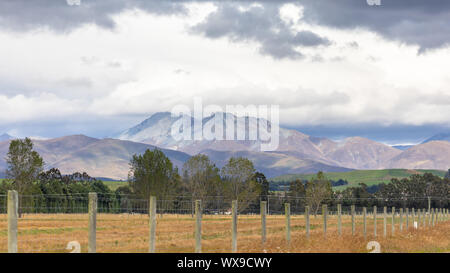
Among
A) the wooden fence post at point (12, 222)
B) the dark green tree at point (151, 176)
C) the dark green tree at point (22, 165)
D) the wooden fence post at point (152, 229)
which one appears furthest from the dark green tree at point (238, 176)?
the wooden fence post at point (12, 222)

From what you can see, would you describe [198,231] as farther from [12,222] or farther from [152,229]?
[12,222]

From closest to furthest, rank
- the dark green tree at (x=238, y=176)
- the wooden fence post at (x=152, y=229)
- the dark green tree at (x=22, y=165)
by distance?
1. the wooden fence post at (x=152, y=229)
2. the dark green tree at (x=22, y=165)
3. the dark green tree at (x=238, y=176)

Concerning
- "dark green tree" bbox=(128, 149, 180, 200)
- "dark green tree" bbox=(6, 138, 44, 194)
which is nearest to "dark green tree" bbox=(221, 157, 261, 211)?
"dark green tree" bbox=(128, 149, 180, 200)

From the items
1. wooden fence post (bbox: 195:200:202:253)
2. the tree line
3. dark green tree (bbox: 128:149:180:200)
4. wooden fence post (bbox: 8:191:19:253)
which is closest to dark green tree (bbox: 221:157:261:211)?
the tree line

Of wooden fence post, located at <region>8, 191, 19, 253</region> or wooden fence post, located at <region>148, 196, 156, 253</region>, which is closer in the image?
wooden fence post, located at <region>8, 191, 19, 253</region>

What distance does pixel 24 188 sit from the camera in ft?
282

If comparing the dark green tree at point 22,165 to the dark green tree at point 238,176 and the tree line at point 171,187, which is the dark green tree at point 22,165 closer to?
the tree line at point 171,187

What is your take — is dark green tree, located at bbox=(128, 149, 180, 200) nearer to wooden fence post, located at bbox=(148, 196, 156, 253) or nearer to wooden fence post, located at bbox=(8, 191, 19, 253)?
wooden fence post, located at bbox=(148, 196, 156, 253)

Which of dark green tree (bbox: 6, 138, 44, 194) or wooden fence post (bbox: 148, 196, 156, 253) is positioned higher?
dark green tree (bbox: 6, 138, 44, 194)

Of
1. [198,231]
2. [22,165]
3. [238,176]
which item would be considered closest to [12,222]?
[198,231]

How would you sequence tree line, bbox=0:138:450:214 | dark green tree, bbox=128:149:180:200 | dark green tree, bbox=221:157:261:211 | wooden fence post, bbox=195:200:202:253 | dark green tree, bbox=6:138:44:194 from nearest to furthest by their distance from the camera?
wooden fence post, bbox=195:200:202:253
dark green tree, bbox=6:138:44:194
tree line, bbox=0:138:450:214
dark green tree, bbox=128:149:180:200
dark green tree, bbox=221:157:261:211

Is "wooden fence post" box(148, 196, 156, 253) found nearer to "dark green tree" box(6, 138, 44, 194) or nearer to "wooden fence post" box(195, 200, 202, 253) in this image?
"wooden fence post" box(195, 200, 202, 253)

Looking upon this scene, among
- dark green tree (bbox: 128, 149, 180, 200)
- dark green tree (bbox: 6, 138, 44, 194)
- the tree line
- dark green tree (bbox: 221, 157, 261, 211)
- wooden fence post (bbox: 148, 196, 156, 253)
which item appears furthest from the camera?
dark green tree (bbox: 221, 157, 261, 211)

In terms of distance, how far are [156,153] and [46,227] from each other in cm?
7022
